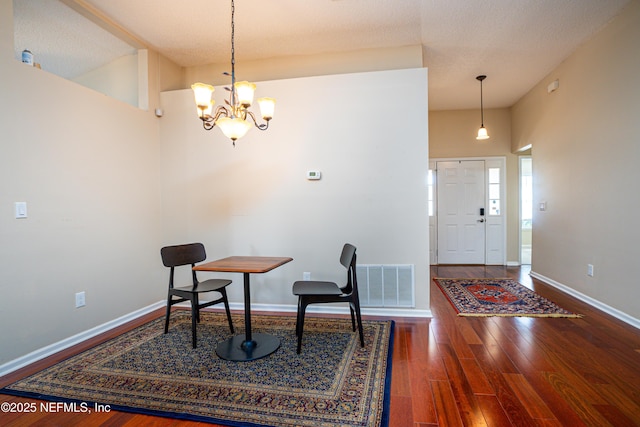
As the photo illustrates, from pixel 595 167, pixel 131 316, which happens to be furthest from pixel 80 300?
pixel 595 167

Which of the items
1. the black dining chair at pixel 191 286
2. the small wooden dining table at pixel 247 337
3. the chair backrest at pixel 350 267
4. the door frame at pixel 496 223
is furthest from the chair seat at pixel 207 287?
the door frame at pixel 496 223

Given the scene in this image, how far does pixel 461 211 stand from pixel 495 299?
8.22ft

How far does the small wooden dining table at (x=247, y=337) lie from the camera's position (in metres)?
2.34

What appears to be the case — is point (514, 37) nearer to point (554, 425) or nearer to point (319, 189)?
point (319, 189)

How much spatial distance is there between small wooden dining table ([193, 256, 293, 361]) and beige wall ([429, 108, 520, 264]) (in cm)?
457

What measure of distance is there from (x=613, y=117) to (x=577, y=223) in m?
1.24

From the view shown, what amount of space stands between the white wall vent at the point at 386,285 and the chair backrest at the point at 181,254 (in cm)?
163

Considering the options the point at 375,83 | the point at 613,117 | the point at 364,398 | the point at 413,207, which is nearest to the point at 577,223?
the point at 613,117

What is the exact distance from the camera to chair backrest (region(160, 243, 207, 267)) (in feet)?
9.04

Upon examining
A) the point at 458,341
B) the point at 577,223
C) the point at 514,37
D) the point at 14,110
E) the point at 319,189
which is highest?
the point at 514,37

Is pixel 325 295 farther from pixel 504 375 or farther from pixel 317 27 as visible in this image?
pixel 317 27

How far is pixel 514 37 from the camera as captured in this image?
11.0 feet

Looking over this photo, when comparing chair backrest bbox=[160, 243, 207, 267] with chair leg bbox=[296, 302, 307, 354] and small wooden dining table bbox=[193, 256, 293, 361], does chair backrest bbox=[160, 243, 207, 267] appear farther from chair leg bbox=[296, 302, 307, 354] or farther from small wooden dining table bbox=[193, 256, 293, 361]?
chair leg bbox=[296, 302, 307, 354]

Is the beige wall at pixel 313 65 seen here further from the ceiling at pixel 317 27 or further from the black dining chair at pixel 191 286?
the black dining chair at pixel 191 286
